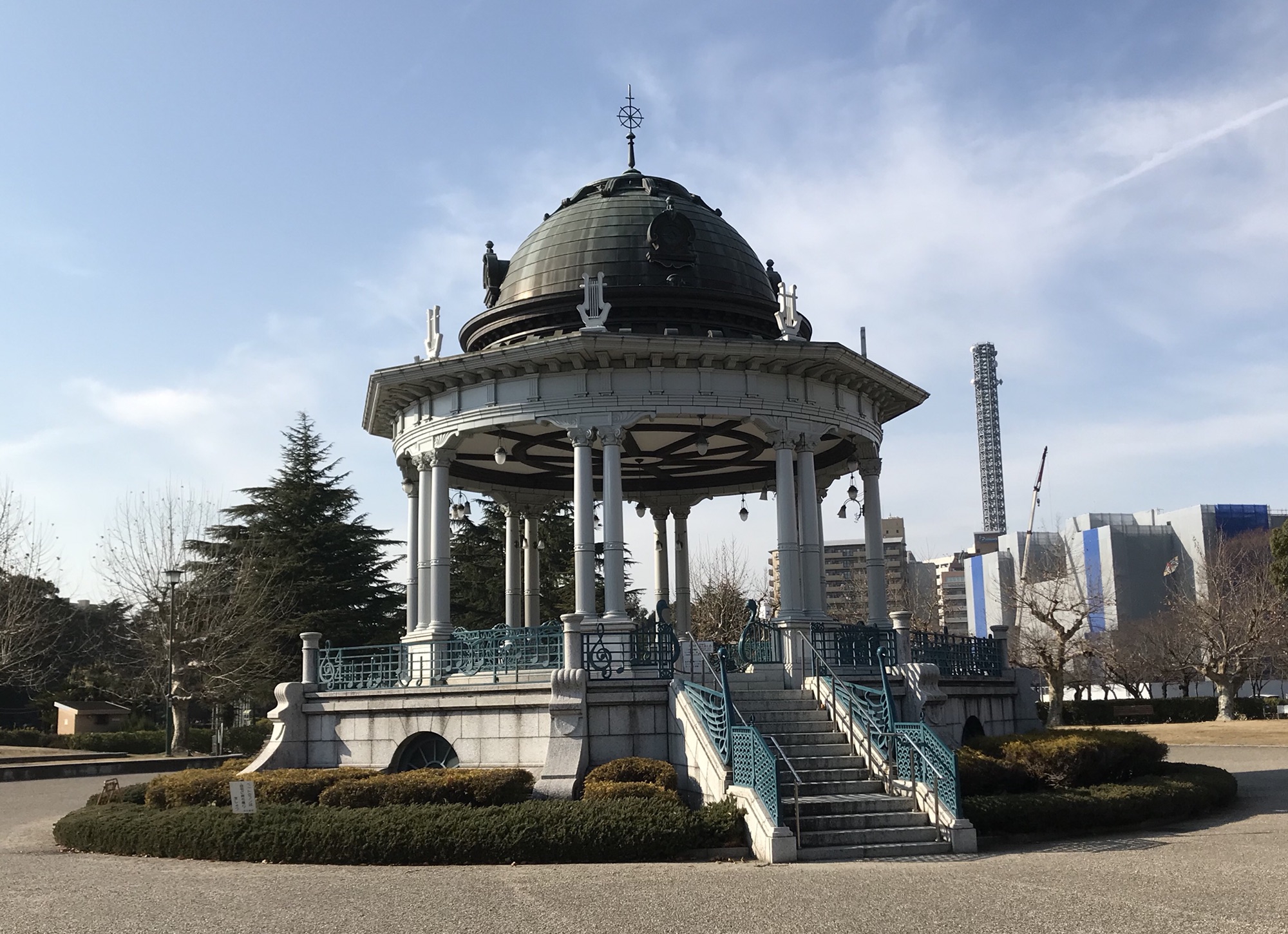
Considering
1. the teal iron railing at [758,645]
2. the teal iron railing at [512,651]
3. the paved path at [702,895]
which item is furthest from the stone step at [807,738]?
the teal iron railing at [512,651]

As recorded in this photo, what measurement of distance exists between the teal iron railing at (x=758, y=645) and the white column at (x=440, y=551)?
19.8ft

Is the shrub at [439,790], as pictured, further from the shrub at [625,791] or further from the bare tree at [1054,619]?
the bare tree at [1054,619]

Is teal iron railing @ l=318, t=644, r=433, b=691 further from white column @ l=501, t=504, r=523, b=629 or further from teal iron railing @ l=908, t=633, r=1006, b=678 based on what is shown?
teal iron railing @ l=908, t=633, r=1006, b=678

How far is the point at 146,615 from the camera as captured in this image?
54.2 metres

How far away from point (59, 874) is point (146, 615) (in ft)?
136

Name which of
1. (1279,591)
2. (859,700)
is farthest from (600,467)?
(1279,591)

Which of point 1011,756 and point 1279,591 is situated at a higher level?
point 1279,591

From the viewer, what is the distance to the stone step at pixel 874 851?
51.6 ft

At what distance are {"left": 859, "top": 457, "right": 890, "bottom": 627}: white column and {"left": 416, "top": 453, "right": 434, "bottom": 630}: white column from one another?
992 cm

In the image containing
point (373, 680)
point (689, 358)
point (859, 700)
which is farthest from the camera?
point (689, 358)

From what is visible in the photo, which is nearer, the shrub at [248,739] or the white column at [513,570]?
the white column at [513,570]

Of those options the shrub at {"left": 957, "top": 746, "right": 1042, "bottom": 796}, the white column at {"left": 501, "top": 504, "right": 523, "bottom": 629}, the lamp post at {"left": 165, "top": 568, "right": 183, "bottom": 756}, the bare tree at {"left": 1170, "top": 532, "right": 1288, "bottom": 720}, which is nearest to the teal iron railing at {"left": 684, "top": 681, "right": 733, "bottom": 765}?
the shrub at {"left": 957, "top": 746, "right": 1042, "bottom": 796}


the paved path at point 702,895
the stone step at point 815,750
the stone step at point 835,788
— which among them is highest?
the stone step at point 815,750

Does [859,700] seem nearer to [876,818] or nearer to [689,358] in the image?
[876,818]
